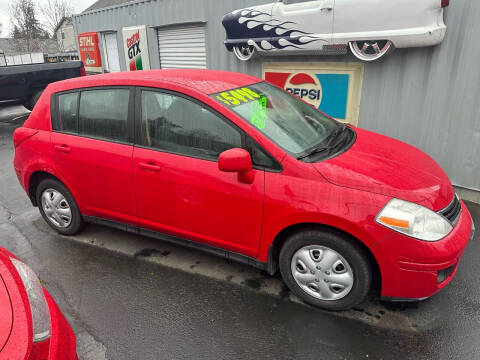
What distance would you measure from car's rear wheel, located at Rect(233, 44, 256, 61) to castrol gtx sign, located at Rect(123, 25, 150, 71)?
3641mm

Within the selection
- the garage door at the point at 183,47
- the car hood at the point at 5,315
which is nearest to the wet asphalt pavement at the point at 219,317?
the car hood at the point at 5,315

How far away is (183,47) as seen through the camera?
27.1 ft

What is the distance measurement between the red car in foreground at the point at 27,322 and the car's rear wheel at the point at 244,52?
206 inches

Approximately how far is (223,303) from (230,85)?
6.11ft

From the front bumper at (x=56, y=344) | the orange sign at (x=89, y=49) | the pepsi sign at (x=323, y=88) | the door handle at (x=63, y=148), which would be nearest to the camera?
the front bumper at (x=56, y=344)

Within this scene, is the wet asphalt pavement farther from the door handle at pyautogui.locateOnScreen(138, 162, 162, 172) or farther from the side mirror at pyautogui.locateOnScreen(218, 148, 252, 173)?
the side mirror at pyautogui.locateOnScreen(218, 148, 252, 173)

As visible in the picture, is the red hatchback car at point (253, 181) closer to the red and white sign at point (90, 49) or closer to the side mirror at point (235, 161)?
the side mirror at point (235, 161)

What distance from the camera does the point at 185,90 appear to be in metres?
2.90

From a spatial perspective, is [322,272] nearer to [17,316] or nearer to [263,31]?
[17,316]

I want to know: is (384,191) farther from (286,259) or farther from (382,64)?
(382,64)

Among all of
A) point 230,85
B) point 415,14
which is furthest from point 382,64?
point 230,85

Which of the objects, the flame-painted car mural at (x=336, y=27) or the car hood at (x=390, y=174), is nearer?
the car hood at (x=390, y=174)

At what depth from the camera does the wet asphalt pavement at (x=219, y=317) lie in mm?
2455

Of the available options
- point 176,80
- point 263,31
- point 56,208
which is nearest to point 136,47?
point 263,31
